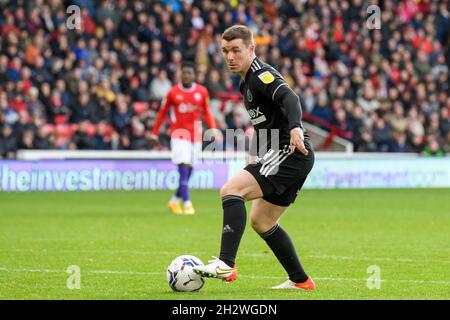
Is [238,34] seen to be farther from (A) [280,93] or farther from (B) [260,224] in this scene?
(B) [260,224]

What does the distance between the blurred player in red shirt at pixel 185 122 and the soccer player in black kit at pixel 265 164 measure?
903 cm

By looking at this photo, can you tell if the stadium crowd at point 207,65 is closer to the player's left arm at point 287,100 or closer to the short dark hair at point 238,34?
the short dark hair at point 238,34

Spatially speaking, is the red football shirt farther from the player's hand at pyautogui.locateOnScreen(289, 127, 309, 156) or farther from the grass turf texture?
the player's hand at pyautogui.locateOnScreen(289, 127, 309, 156)

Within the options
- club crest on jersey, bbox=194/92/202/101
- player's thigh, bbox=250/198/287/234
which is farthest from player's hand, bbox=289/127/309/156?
club crest on jersey, bbox=194/92/202/101

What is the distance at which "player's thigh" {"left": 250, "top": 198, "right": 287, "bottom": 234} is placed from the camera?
→ 866 centimetres

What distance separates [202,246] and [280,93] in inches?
178

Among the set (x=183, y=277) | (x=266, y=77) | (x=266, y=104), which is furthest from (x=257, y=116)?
(x=183, y=277)

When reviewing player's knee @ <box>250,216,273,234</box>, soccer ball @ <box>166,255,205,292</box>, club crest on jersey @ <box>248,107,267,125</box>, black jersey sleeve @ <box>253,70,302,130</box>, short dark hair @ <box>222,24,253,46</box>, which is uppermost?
short dark hair @ <box>222,24,253,46</box>

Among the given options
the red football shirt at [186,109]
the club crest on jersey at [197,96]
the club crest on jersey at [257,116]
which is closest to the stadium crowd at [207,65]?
the red football shirt at [186,109]

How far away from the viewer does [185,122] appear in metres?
18.2

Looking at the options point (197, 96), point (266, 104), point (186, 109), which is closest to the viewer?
point (266, 104)

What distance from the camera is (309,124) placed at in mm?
28219

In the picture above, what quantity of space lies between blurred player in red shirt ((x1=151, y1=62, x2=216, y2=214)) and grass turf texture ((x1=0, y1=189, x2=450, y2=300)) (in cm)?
73

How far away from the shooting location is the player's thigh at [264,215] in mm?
8664
